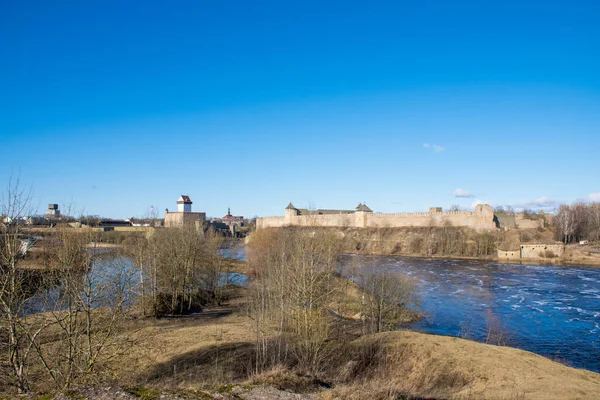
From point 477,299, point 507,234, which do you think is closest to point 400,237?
point 507,234

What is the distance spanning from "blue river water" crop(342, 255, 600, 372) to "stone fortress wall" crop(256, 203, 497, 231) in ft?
79.4

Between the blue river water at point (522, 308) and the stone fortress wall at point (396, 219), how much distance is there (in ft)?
79.4

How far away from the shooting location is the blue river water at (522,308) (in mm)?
18625

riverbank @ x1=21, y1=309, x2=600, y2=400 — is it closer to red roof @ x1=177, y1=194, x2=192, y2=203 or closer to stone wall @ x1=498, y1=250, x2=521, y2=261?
stone wall @ x1=498, y1=250, x2=521, y2=261

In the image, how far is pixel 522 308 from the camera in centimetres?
2545

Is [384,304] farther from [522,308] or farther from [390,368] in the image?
[522,308]

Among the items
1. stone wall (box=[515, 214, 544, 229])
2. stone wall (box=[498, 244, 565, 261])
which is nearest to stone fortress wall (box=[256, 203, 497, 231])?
stone wall (box=[515, 214, 544, 229])

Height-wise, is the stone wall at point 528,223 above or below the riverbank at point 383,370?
above

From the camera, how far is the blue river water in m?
18.6

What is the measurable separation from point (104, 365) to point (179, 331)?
959cm

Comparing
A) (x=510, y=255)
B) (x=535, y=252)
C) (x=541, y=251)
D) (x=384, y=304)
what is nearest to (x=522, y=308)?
(x=384, y=304)

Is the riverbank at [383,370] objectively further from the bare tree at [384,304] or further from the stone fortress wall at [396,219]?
the stone fortress wall at [396,219]

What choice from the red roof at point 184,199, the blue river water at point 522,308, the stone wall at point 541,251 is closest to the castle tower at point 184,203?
the red roof at point 184,199

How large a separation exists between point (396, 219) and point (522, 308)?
52.3 meters
